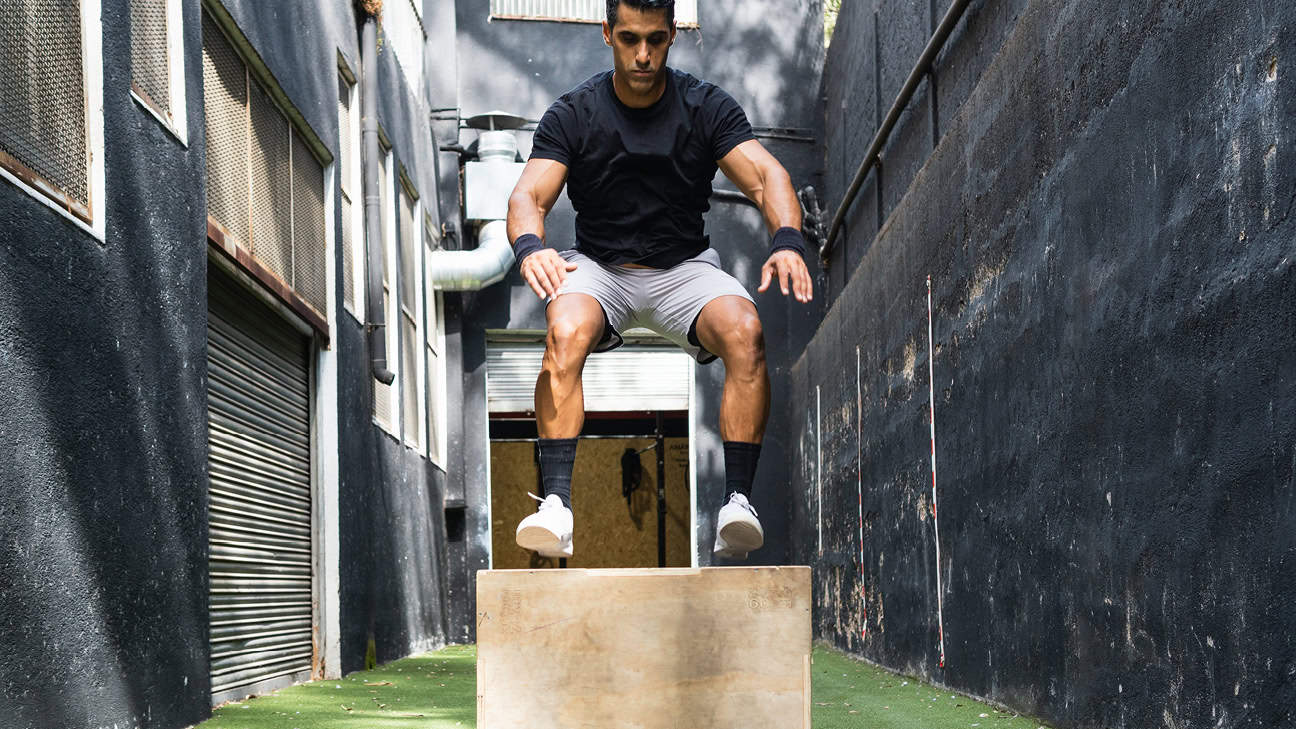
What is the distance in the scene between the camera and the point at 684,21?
13.9 metres

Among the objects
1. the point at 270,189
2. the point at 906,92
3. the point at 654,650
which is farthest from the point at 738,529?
the point at 906,92

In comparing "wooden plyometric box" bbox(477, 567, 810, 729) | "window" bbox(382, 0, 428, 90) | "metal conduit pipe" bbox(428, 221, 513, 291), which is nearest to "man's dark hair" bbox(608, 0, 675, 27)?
"wooden plyometric box" bbox(477, 567, 810, 729)

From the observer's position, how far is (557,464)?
362 cm

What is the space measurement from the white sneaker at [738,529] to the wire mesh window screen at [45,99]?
2185mm

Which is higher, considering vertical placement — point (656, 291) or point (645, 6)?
point (645, 6)

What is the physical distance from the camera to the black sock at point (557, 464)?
3.60m

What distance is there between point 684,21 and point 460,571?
5947mm

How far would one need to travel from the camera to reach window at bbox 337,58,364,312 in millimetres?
9117

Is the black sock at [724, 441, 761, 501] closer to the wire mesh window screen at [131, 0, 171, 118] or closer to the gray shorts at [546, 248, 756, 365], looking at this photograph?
the gray shorts at [546, 248, 756, 365]

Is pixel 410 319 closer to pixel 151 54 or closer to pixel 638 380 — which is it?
pixel 638 380

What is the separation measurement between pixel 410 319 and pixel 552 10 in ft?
13.1

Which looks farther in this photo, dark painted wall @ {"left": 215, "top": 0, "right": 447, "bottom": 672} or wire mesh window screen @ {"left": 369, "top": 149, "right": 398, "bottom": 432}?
wire mesh window screen @ {"left": 369, "top": 149, "right": 398, "bottom": 432}

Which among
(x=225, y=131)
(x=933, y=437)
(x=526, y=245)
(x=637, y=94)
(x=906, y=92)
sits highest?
(x=906, y=92)

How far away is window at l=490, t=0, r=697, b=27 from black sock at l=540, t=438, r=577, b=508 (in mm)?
10629
